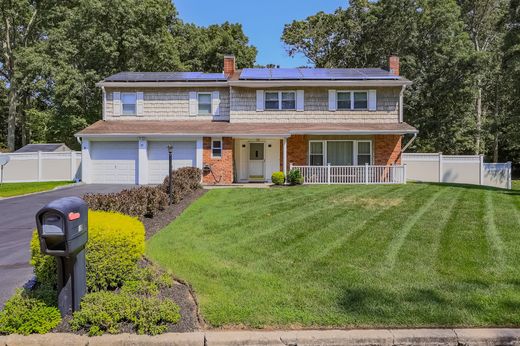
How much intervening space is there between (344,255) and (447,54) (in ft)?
87.3

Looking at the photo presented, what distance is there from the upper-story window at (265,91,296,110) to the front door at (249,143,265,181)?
206 cm

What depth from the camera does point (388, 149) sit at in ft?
61.4

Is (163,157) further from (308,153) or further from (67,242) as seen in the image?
(67,242)

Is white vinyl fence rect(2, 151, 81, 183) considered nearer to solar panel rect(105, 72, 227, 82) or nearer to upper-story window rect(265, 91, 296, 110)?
solar panel rect(105, 72, 227, 82)

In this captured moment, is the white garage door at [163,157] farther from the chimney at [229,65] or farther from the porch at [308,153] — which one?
the chimney at [229,65]

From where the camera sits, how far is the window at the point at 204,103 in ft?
65.0

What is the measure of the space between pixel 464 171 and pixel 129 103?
1825cm

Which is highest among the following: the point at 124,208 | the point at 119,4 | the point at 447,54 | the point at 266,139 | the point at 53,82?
the point at 119,4

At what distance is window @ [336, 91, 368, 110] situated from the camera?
1936 cm

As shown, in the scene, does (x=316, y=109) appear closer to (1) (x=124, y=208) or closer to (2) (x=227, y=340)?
(1) (x=124, y=208)

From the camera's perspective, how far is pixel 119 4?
26734mm

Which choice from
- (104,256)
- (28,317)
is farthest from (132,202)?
(28,317)

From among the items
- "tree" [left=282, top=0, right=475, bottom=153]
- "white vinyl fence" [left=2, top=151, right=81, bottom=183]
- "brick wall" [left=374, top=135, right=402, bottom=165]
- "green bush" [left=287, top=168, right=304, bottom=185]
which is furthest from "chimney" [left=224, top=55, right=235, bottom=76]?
"tree" [left=282, top=0, right=475, bottom=153]

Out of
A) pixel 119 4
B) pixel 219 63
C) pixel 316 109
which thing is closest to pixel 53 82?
pixel 119 4
